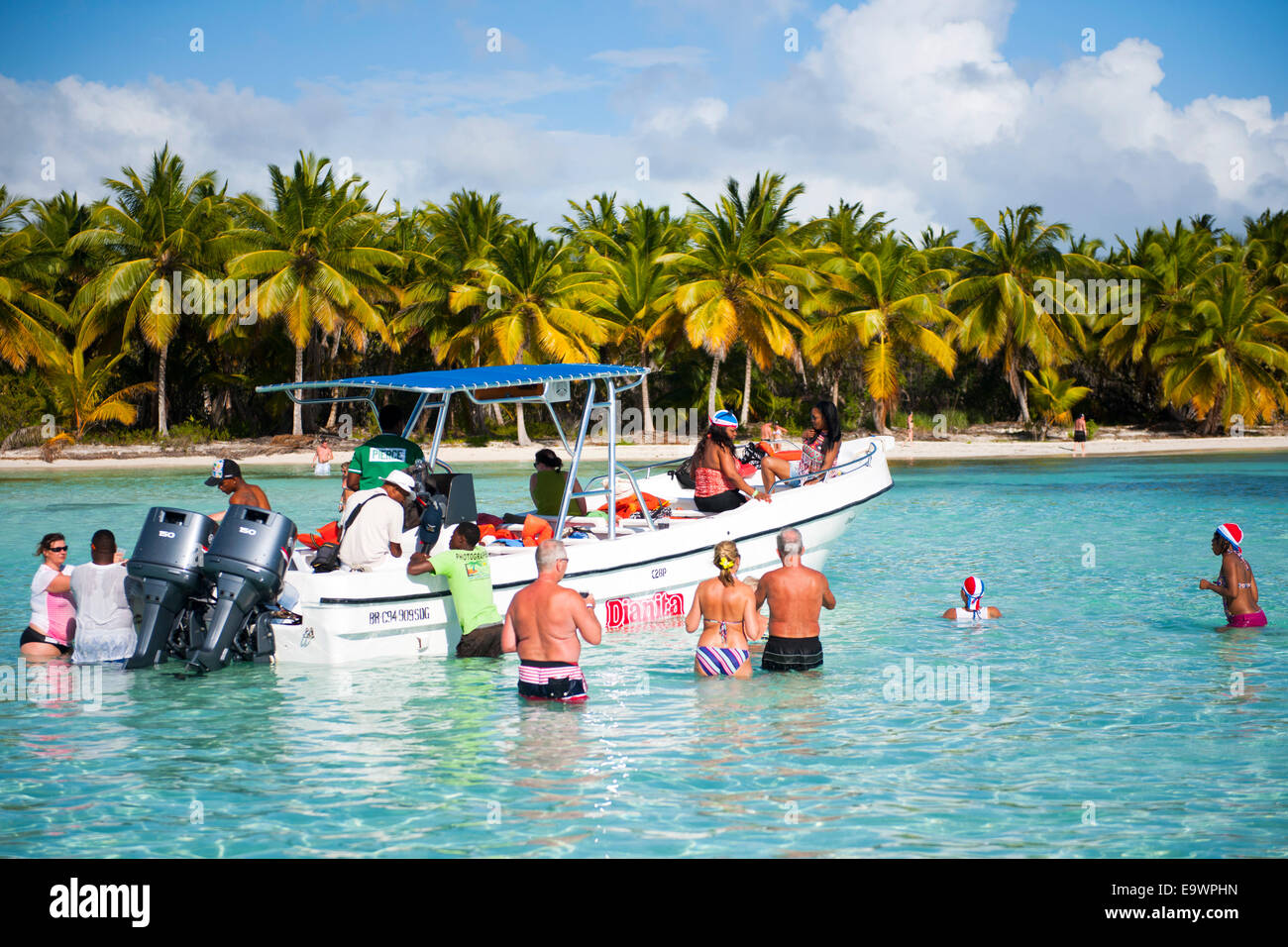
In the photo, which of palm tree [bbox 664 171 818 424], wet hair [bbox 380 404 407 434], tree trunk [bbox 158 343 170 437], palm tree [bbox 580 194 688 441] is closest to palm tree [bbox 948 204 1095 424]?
palm tree [bbox 664 171 818 424]

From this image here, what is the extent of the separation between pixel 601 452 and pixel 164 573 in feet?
100

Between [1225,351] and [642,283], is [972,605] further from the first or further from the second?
[1225,351]

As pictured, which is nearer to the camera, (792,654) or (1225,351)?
(792,654)

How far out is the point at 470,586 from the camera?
8891 mm

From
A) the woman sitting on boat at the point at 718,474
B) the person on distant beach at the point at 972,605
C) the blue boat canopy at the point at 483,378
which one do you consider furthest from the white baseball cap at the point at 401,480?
the person on distant beach at the point at 972,605

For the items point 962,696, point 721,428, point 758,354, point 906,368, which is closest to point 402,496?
point 721,428

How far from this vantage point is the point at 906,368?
4625 cm

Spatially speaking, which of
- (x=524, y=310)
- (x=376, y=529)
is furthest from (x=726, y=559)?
(x=524, y=310)

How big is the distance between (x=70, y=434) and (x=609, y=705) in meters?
34.9

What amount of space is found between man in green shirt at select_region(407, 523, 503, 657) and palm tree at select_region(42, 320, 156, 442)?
31.6 m

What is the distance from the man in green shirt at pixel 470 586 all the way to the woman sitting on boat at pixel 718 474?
3.10 m

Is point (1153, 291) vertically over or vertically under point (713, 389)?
over
